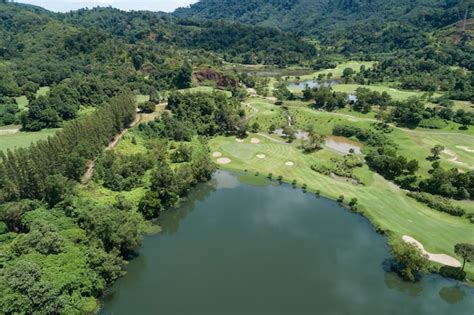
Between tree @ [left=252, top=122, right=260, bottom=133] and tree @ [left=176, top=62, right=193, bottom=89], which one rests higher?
tree @ [left=176, top=62, right=193, bottom=89]

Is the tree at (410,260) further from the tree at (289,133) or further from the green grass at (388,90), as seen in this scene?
the green grass at (388,90)

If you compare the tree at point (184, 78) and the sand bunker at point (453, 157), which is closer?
the sand bunker at point (453, 157)

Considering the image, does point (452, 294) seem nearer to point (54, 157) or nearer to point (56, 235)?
point (56, 235)

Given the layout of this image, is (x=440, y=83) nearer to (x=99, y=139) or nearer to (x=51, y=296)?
(x=99, y=139)

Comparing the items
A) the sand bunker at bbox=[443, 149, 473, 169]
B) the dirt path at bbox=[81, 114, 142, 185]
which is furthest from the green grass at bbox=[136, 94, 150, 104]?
the sand bunker at bbox=[443, 149, 473, 169]

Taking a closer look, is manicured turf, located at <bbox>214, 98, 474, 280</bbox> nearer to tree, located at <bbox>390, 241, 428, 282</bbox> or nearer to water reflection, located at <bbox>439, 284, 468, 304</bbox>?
water reflection, located at <bbox>439, 284, 468, 304</bbox>

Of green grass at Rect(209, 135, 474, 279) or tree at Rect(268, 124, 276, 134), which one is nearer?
green grass at Rect(209, 135, 474, 279)

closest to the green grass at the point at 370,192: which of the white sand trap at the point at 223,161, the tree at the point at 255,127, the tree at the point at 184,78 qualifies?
the white sand trap at the point at 223,161
